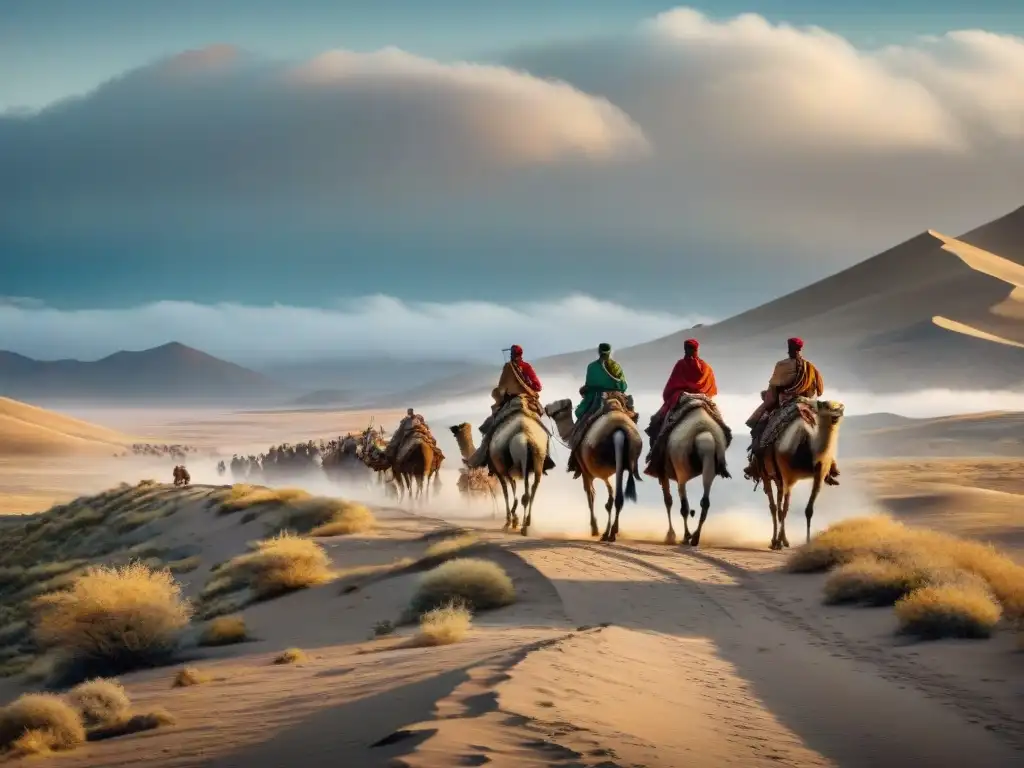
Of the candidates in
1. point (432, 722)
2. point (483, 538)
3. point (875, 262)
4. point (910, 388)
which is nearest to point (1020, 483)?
point (483, 538)

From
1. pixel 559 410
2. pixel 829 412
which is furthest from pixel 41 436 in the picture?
pixel 829 412

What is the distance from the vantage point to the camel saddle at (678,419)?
81.7ft

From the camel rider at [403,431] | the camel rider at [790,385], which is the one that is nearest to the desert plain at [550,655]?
the camel rider at [790,385]

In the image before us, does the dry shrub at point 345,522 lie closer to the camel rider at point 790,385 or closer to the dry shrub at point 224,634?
the camel rider at point 790,385

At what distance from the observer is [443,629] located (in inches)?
552

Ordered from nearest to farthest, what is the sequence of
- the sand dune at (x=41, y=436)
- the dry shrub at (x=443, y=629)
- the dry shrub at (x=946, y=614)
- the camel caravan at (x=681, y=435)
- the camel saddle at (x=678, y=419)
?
1. the dry shrub at (x=443, y=629)
2. the dry shrub at (x=946, y=614)
3. the camel caravan at (x=681, y=435)
4. the camel saddle at (x=678, y=419)
5. the sand dune at (x=41, y=436)

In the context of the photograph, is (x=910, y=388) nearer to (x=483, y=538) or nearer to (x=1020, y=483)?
(x=1020, y=483)

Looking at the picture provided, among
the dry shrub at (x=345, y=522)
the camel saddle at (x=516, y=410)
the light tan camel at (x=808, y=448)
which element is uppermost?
the camel saddle at (x=516, y=410)

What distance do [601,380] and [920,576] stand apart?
10088 mm

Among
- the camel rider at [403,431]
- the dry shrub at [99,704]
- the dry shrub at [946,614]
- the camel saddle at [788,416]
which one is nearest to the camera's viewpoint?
the dry shrub at [99,704]

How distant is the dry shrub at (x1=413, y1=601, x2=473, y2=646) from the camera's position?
1395 cm

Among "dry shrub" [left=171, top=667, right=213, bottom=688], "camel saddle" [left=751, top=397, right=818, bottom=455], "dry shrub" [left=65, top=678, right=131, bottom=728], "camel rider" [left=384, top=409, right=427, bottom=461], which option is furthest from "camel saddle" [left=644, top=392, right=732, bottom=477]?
"camel rider" [left=384, top=409, right=427, bottom=461]

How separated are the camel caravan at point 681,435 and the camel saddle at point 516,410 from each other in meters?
0.03

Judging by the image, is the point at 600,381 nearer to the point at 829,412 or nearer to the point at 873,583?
the point at 829,412
